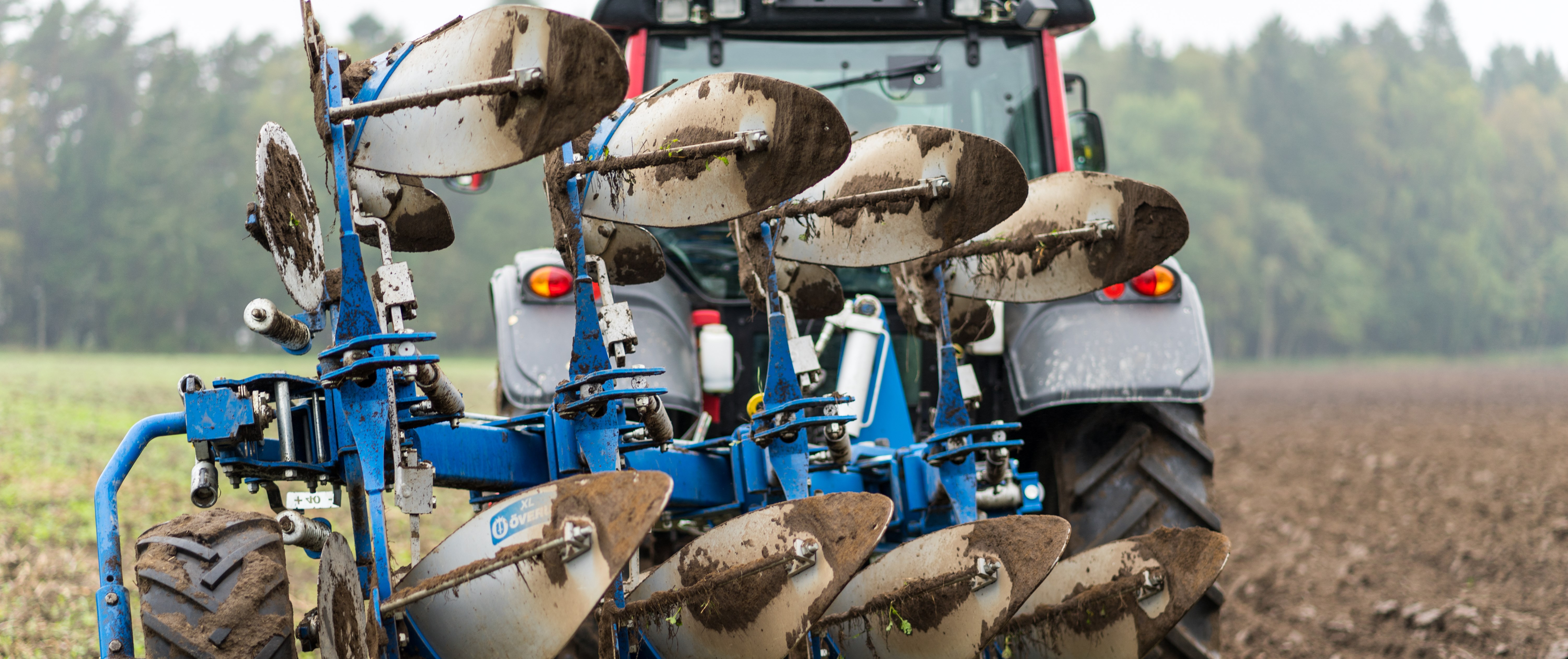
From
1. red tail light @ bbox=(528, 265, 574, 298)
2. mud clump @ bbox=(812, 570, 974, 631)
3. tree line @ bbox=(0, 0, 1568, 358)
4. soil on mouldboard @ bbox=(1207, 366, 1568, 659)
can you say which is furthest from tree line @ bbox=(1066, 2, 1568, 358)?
mud clump @ bbox=(812, 570, 974, 631)

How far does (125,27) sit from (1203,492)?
49198mm

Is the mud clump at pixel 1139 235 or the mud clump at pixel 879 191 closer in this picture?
the mud clump at pixel 879 191

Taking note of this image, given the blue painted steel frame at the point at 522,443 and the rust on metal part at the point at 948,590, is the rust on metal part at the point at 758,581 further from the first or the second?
the rust on metal part at the point at 948,590

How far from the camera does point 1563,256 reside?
57.9m

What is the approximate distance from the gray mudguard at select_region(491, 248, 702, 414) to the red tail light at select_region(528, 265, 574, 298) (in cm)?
1

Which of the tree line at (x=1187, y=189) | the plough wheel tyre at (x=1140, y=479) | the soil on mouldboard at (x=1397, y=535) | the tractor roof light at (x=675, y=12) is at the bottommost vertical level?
the soil on mouldboard at (x=1397, y=535)

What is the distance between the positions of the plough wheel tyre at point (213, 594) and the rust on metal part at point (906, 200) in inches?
55.6

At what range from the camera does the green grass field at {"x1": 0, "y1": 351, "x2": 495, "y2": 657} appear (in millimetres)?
4934

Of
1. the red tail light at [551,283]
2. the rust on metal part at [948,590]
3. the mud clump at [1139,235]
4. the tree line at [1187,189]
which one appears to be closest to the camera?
the rust on metal part at [948,590]

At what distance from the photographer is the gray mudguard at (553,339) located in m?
3.60

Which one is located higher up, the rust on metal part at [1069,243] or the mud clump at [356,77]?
the mud clump at [356,77]

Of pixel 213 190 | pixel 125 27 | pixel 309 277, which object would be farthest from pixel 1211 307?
pixel 309 277

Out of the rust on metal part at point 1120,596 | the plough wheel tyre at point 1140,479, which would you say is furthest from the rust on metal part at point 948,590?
the plough wheel tyre at point 1140,479

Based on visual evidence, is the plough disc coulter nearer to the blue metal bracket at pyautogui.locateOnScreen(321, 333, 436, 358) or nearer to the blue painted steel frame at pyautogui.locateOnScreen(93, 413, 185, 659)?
the blue metal bracket at pyautogui.locateOnScreen(321, 333, 436, 358)
